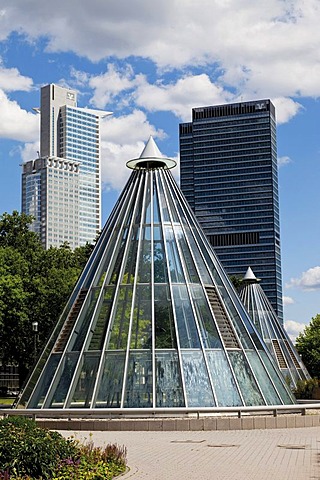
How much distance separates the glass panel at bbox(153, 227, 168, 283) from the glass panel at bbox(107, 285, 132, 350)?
3.37 ft

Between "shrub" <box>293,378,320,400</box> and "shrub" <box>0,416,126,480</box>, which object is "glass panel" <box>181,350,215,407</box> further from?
"shrub" <box>293,378,320,400</box>

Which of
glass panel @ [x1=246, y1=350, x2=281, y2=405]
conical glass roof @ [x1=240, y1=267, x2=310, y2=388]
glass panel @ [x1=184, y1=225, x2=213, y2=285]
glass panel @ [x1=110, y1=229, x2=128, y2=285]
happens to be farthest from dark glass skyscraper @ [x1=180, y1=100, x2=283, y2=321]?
glass panel @ [x1=246, y1=350, x2=281, y2=405]

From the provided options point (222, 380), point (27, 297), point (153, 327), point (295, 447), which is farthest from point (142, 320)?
point (27, 297)

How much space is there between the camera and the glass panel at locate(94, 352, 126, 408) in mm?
22141

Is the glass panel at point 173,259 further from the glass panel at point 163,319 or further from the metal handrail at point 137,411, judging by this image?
the metal handrail at point 137,411

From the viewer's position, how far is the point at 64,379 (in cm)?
2311

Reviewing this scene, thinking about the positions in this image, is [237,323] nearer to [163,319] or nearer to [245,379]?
[245,379]

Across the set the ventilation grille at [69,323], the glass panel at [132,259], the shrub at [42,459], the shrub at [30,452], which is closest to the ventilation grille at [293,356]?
the glass panel at [132,259]

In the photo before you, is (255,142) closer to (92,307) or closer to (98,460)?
(92,307)

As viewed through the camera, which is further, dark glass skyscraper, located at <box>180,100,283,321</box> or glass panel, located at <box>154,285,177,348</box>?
dark glass skyscraper, located at <box>180,100,283,321</box>

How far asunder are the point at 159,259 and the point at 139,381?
15.0 feet

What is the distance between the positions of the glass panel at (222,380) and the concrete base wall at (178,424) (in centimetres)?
133

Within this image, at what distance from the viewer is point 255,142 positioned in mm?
169750

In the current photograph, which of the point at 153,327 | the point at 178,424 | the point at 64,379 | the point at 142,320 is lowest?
the point at 178,424
